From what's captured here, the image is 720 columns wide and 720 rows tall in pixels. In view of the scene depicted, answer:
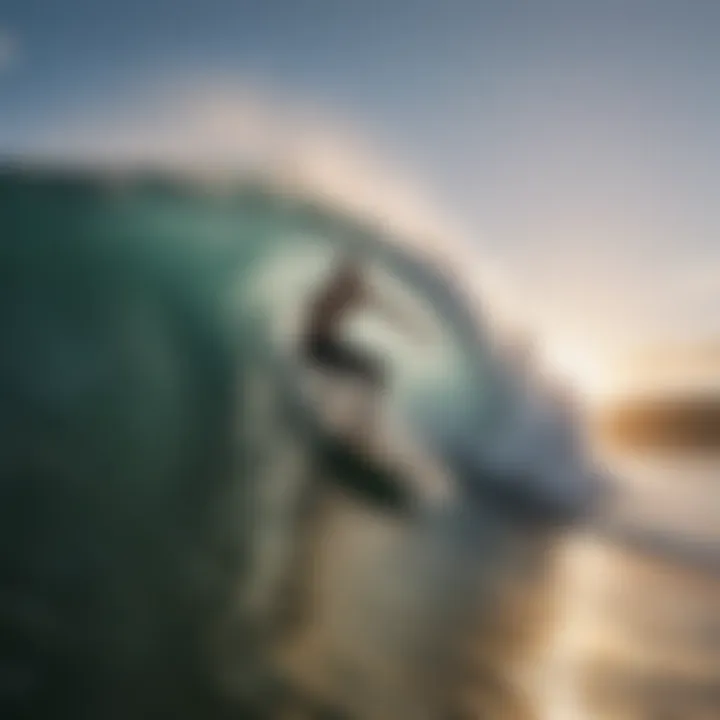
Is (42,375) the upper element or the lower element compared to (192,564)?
upper

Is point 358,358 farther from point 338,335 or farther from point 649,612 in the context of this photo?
point 649,612

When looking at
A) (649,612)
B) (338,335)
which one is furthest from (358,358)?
(649,612)

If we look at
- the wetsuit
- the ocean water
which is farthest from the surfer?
the ocean water

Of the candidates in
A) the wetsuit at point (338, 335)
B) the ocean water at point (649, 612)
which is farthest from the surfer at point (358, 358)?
the ocean water at point (649, 612)

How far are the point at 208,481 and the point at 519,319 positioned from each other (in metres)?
0.30

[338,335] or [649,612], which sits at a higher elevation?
[338,335]

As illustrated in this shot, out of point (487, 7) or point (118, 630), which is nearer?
point (118, 630)

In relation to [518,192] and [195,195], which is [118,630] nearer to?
[195,195]

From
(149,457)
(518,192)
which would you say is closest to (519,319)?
(518,192)

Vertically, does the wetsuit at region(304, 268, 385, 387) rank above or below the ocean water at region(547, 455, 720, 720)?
above

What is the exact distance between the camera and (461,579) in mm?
1002

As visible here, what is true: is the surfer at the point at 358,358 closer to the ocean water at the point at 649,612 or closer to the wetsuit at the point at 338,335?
the wetsuit at the point at 338,335

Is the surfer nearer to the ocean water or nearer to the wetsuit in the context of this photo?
the wetsuit

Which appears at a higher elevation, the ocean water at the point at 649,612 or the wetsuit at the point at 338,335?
the wetsuit at the point at 338,335
